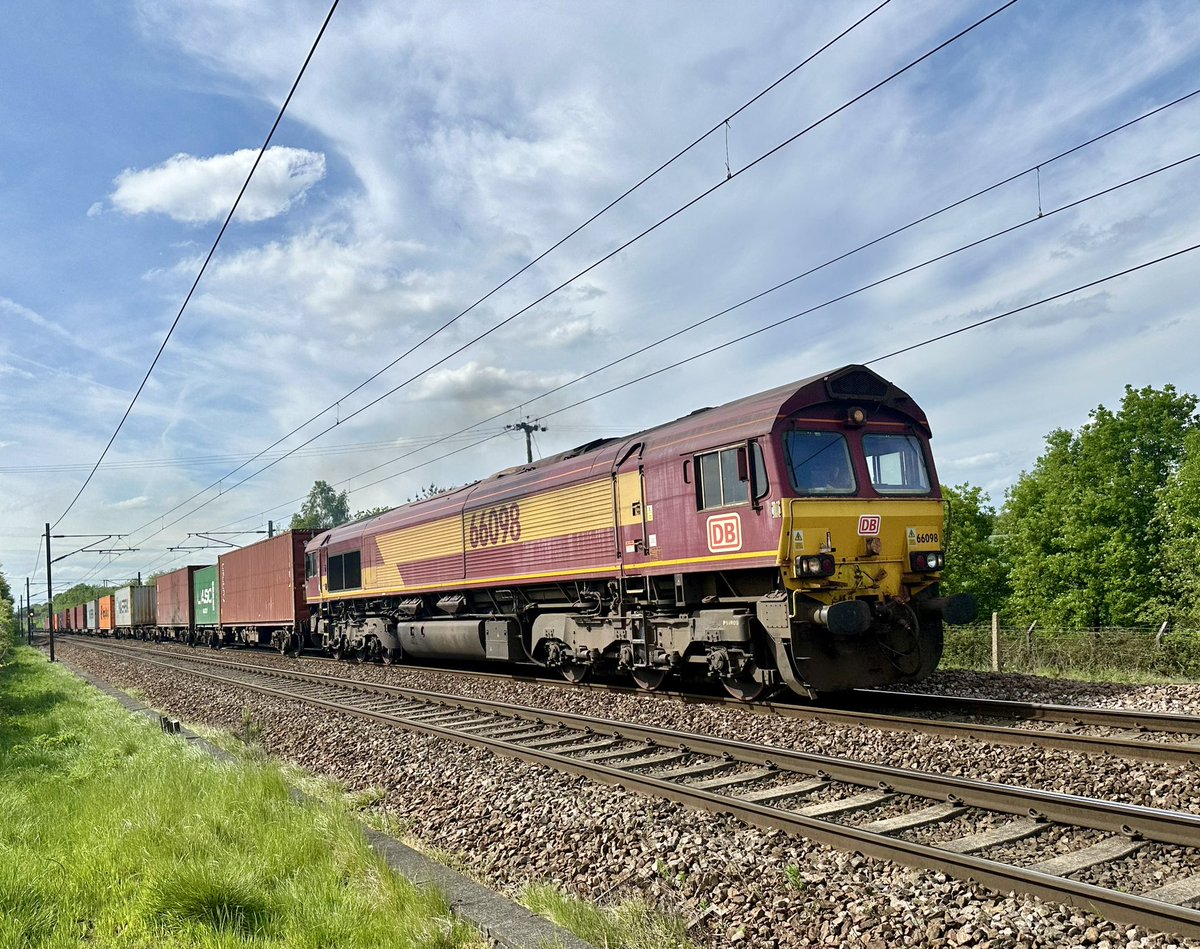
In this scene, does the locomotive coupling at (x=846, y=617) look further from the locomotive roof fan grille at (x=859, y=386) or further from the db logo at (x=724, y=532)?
the locomotive roof fan grille at (x=859, y=386)

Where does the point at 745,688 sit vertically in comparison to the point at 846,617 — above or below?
below

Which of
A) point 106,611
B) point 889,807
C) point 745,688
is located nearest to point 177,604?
point 106,611

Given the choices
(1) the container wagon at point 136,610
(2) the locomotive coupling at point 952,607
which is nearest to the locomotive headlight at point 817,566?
(2) the locomotive coupling at point 952,607

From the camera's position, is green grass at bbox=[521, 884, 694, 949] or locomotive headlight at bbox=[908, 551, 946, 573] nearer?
green grass at bbox=[521, 884, 694, 949]

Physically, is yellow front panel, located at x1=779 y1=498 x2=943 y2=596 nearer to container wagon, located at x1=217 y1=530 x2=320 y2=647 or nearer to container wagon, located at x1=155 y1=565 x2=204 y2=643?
container wagon, located at x1=217 y1=530 x2=320 y2=647

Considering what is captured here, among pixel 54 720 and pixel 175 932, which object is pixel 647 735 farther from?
pixel 54 720

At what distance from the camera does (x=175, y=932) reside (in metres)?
4.67

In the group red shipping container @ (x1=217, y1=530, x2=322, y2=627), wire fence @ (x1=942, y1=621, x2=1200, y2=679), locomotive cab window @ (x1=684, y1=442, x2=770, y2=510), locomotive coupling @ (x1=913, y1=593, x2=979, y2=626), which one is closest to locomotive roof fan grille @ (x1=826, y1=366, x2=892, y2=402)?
locomotive cab window @ (x1=684, y1=442, x2=770, y2=510)

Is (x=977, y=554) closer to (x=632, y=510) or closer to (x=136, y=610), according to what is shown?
(x=632, y=510)

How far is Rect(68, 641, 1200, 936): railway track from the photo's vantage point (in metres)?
4.73

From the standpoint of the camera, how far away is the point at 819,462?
35.2 feet

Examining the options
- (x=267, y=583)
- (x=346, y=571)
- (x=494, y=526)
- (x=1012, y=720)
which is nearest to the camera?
(x=1012, y=720)

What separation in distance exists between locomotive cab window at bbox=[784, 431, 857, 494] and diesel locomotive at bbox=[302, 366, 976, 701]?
0.7 inches

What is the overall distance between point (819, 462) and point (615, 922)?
23.3 feet
